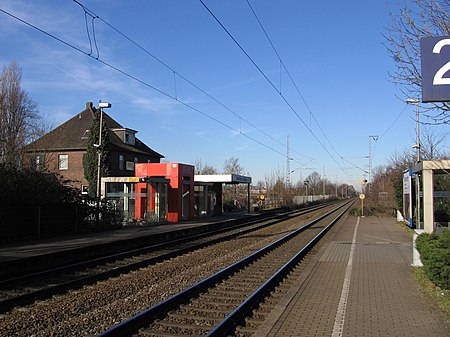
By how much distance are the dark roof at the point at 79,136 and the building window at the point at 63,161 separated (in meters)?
0.88

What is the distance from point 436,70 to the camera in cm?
682

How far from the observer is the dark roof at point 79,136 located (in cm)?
4838

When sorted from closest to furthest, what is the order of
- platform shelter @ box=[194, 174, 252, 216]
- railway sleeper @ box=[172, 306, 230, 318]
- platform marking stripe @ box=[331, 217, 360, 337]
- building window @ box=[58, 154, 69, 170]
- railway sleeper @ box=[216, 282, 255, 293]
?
platform marking stripe @ box=[331, 217, 360, 337] → railway sleeper @ box=[172, 306, 230, 318] → railway sleeper @ box=[216, 282, 255, 293] → platform shelter @ box=[194, 174, 252, 216] → building window @ box=[58, 154, 69, 170]

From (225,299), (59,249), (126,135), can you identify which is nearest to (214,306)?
(225,299)

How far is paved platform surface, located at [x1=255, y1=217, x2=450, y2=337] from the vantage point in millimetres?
6672

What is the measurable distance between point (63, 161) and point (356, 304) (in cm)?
4508

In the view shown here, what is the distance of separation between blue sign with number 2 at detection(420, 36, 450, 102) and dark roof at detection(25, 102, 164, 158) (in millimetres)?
42622

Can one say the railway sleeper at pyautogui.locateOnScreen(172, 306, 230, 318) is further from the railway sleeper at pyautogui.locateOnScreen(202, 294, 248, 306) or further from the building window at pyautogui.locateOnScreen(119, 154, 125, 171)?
the building window at pyautogui.locateOnScreen(119, 154, 125, 171)

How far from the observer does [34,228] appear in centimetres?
2053

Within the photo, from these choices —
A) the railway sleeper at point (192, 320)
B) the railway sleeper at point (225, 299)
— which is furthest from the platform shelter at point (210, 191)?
the railway sleeper at point (192, 320)

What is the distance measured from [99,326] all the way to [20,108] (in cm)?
3306

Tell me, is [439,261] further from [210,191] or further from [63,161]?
[63,161]

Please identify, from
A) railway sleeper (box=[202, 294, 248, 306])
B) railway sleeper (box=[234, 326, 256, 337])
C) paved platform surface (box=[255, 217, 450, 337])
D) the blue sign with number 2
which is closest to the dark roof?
paved platform surface (box=[255, 217, 450, 337])

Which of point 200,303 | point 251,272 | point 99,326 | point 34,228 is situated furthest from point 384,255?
point 34,228
